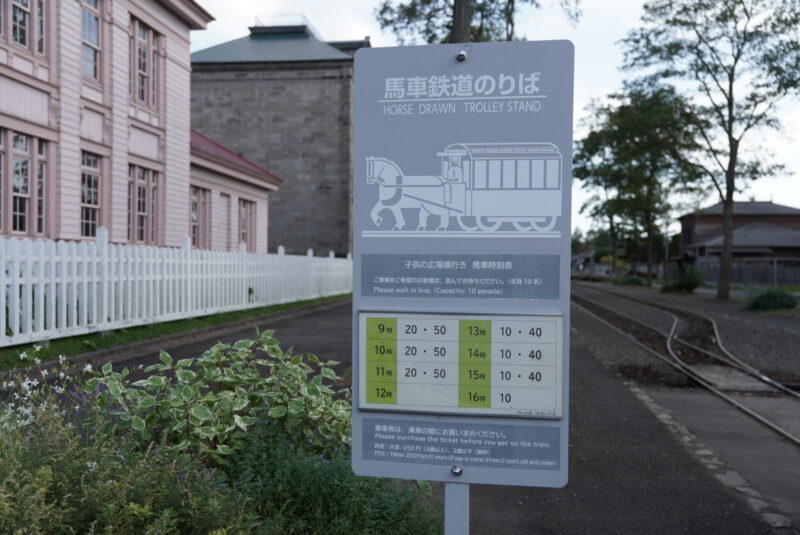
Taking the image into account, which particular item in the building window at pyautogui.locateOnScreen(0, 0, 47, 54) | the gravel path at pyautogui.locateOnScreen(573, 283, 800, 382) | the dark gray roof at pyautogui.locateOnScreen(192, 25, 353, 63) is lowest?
the gravel path at pyautogui.locateOnScreen(573, 283, 800, 382)

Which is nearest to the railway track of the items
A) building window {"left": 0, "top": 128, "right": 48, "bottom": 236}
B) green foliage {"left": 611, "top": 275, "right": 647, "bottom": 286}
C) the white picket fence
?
the white picket fence

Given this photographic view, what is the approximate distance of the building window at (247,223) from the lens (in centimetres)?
2898

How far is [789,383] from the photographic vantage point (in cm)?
1023

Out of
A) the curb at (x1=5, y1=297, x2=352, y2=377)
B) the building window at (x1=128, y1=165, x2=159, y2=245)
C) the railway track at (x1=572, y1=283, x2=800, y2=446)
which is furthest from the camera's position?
the building window at (x1=128, y1=165, x2=159, y2=245)

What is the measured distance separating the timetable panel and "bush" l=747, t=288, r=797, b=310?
85.5 ft

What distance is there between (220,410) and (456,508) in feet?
5.55

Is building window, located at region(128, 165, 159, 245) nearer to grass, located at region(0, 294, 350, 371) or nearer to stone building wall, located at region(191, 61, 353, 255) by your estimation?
grass, located at region(0, 294, 350, 371)

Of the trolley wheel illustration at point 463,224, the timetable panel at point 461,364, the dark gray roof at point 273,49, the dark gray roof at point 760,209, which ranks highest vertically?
the dark gray roof at point 273,49


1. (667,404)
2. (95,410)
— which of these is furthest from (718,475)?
(95,410)

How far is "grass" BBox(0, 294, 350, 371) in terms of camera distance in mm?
9705

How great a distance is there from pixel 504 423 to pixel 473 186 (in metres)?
0.91

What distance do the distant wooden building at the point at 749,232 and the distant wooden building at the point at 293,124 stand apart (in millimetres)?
→ 42101

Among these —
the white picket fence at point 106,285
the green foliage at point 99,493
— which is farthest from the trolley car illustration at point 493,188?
the white picket fence at point 106,285

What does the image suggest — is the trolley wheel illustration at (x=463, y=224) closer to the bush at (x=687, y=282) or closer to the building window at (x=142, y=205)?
the building window at (x=142, y=205)
